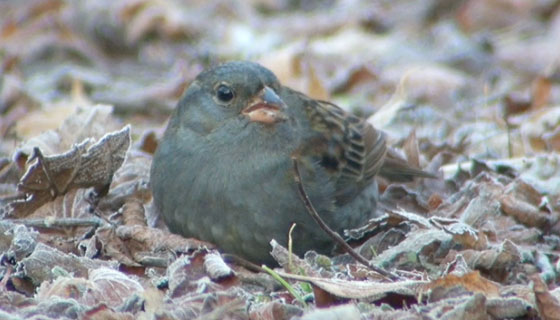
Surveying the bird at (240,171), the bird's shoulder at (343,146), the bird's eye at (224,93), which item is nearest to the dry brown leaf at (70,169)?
the bird at (240,171)

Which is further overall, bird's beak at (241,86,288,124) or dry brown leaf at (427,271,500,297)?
bird's beak at (241,86,288,124)

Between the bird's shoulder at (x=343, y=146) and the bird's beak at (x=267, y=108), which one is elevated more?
the bird's beak at (x=267, y=108)

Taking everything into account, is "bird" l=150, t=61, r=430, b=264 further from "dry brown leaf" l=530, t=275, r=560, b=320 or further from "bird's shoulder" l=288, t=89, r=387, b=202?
"dry brown leaf" l=530, t=275, r=560, b=320

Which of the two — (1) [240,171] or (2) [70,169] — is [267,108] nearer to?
(1) [240,171]

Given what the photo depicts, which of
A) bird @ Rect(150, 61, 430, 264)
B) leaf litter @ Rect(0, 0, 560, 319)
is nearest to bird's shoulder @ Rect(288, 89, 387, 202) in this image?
bird @ Rect(150, 61, 430, 264)

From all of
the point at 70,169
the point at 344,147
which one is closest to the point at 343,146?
the point at 344,147

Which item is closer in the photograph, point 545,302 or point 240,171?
point 545,302

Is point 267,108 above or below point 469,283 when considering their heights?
above

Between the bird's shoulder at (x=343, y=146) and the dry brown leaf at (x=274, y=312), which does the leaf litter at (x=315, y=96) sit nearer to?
the dry brown leaf at (x=274, y=312)

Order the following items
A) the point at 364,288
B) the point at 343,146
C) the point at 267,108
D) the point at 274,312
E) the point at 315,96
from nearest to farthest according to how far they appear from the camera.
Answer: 1. the point at 274,312
2. the point at 364,288
3. the point at 267,108
4. the point at 343,146
5. the point at 315,96
